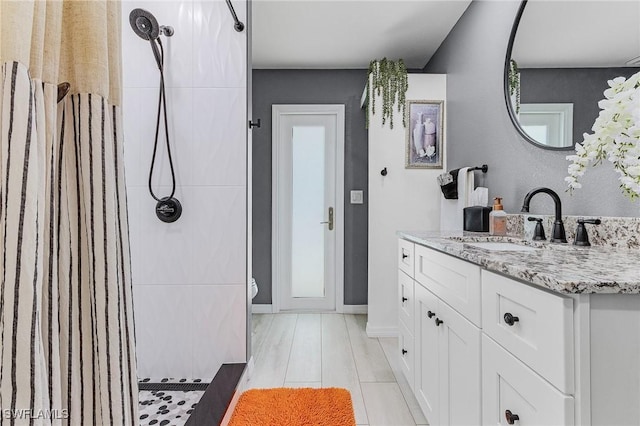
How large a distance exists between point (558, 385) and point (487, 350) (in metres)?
0.31

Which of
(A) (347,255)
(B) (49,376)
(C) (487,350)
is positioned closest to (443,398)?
(C) (487,350)

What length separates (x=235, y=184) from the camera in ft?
5.65

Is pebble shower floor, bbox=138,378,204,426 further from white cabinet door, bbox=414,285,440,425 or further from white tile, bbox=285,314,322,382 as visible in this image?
white cabinet door, bbox=414,285,440,425

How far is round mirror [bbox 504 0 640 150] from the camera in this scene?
124cm

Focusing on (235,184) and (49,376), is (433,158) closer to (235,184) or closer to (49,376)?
(235,184)

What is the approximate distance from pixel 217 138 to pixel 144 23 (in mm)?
553

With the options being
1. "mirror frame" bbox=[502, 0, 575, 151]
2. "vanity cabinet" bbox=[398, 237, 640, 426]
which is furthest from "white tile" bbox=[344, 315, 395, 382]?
"mirror frame" bbox=[502, 0, 575, 151]

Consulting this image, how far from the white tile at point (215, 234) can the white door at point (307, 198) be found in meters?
1.66

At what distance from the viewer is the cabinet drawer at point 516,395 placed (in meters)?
0.69

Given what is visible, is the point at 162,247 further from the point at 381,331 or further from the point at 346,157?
the point at 346,157

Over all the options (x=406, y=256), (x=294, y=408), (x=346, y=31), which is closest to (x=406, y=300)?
(x=406, y=256)

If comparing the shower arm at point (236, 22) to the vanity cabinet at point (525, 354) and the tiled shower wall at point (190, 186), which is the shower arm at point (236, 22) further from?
the vanity cabinet at point (525, 354)

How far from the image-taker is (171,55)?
170 centimetres

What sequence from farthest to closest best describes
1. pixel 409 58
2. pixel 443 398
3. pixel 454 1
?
1. pixel 409 58
2. pixel 454 1
3. pixel 443 398
